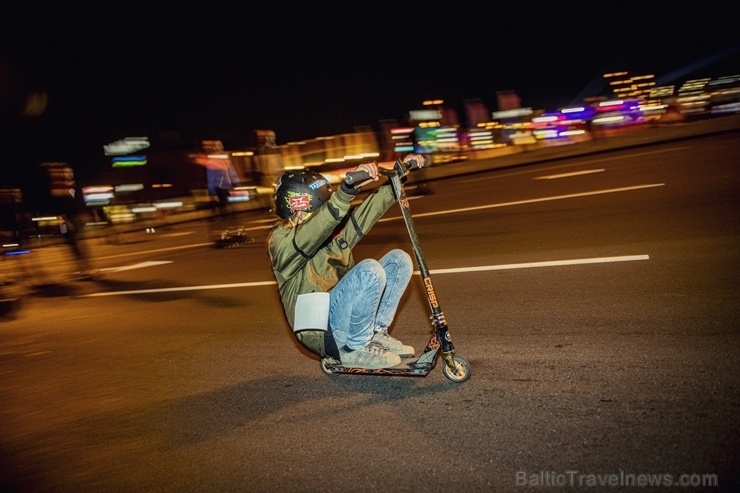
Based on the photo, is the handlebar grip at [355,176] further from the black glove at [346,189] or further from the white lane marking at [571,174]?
the white lane marking at [571,174]

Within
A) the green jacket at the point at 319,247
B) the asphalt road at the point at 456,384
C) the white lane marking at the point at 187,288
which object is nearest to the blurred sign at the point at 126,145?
the white lane marking at the point at 187,288

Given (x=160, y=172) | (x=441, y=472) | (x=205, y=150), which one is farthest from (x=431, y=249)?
Answer: (x=160, y=172)

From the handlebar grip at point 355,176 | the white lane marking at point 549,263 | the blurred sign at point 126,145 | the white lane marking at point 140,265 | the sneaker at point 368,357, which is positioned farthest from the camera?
the blurred sign at point 126,145

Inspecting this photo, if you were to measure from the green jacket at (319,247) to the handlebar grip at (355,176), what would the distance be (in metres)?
0.13

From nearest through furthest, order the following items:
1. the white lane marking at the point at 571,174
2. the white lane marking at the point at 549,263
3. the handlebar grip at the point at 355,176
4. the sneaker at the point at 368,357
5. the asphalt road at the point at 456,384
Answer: the asphalt road at the point at 456,384 < the handlebar grip at the point at 355,176 < the sneaker at the point at 368,357 < the white lane marking at the point at 549,263 < the white lane marking at the point at 571,174

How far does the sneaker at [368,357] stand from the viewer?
11.8 feet

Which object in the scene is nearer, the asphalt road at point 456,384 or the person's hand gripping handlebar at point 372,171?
the asphalt road at point 456,384

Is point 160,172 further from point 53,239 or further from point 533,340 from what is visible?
point 533,340

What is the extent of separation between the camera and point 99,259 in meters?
14.3

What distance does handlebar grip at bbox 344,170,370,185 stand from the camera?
300 centimetres

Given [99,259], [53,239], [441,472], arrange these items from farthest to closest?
[99,259] < [53,239] < [441,472]

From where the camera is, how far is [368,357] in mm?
3641

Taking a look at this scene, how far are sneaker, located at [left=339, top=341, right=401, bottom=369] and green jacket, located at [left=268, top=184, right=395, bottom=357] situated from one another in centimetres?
19

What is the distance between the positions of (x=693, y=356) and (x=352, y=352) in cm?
238
